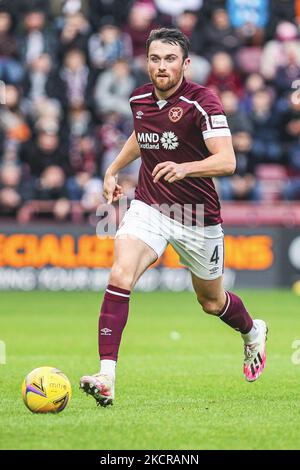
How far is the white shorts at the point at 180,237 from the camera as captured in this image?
26.4 feet

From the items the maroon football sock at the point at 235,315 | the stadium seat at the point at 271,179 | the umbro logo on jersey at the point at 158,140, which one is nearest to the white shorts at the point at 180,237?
the maroon football sock at the point at 235,315

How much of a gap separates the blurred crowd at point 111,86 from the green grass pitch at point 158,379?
2.47 m

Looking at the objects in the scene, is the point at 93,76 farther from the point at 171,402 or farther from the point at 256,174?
the point at 171,402

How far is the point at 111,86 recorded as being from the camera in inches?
785

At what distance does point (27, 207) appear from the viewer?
18.7m

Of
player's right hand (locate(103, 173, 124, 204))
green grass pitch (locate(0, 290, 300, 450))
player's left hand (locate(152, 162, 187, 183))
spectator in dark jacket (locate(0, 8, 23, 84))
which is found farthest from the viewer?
spectator in dark jacket (locate(0, 8, 23, 84))

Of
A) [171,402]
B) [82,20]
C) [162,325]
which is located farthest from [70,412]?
[82,20]

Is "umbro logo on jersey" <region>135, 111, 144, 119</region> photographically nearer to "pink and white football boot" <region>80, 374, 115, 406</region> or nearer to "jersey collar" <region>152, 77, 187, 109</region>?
"jersey collar" <region>152, 77, 187, 109</region>

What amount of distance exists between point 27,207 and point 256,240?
396cm

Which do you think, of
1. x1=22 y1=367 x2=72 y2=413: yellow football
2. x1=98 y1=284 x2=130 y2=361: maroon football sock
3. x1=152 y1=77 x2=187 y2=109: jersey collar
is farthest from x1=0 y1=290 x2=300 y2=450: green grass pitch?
x1=152 y1=77 x2=187 y2=109: jersey collar

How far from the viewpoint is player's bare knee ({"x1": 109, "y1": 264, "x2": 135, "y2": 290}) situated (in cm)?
769

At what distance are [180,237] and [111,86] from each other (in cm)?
1205

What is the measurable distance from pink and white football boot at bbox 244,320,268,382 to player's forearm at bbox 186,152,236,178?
186 cm

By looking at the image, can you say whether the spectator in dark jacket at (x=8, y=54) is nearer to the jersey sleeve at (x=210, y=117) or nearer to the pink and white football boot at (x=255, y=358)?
the pink and white football boot at (x=255, y=358)
